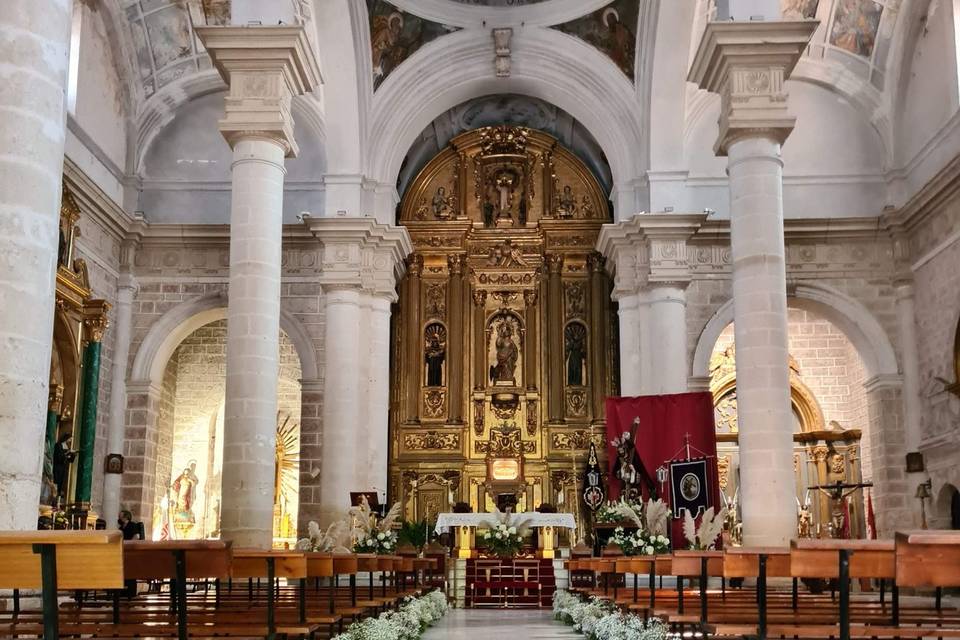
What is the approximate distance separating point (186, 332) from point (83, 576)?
57.8 feet

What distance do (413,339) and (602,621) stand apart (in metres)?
14.0

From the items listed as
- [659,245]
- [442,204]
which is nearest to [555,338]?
[442,204]

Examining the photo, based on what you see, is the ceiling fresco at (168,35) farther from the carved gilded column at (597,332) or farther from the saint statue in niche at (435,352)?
the carved gilded column at (597,332)

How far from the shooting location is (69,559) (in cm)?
391

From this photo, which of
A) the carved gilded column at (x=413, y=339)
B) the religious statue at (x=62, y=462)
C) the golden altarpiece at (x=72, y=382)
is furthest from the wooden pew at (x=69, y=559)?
the carved gilded column at (x=413, y=339)

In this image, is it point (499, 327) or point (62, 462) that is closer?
point (62, 462)

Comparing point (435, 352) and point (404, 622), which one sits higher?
point (435, 352)

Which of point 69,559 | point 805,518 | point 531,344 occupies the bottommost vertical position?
point 805,518

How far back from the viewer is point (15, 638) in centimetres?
518

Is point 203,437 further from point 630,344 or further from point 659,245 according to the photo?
point 659,245

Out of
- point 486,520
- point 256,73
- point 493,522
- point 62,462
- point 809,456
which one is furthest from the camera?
point 809,456

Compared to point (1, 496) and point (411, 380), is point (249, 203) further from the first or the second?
point (411, 380)

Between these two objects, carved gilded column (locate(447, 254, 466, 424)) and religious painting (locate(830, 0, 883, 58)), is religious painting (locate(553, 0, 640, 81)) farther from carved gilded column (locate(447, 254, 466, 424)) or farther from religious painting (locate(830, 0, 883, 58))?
carved gilded column (locate(447, 254, 466, 424))

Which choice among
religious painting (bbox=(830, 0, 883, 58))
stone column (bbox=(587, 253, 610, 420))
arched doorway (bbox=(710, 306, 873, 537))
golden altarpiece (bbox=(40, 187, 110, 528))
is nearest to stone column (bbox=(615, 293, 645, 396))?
stone column (bbox=(587, 253, 610, 420))
